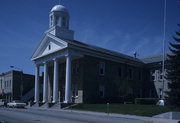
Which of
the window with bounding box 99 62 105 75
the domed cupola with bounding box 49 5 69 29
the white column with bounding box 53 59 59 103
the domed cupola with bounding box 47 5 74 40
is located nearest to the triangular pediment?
the domed cupola with bounding box 47 5 74 40

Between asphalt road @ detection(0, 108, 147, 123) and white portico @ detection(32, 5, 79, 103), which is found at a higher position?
white portico @ detection(32, 5, 79, 103)

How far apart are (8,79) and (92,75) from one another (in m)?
32.4

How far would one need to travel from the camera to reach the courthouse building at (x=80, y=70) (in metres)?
41.0

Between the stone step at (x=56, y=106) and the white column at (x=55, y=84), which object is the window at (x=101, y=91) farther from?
the stone step at (x=56, y=106)

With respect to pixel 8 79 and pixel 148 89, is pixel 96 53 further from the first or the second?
pixel 8 79

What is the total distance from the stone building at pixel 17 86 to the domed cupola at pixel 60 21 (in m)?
20.8

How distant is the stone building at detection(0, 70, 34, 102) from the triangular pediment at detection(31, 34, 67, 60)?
53.0 ft

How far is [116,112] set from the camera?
95.7ft

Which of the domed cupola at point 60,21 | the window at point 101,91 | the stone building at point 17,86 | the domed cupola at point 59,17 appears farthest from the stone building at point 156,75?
the stone building at point 17,86

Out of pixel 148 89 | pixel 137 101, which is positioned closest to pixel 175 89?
pixel 137 101

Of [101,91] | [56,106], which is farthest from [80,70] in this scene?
[56,106]

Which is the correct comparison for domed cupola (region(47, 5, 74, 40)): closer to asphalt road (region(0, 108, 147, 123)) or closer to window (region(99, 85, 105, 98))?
window (region(99, 85, 105, 98))

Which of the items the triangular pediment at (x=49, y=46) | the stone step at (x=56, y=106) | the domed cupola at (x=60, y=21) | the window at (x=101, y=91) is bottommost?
the stone step at (x=56, y=106)

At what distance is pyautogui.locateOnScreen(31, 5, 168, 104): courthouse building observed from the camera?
135 feet
